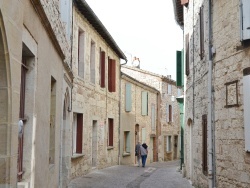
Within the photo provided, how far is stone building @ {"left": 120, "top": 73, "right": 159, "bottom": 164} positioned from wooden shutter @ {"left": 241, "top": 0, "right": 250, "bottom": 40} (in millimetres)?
13191

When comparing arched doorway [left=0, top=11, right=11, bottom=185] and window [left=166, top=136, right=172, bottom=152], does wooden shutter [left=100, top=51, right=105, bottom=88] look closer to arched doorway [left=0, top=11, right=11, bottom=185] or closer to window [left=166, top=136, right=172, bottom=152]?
arched doorway [left=0, top=11, right=11, bottom=185]

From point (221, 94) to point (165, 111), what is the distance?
22614 mm

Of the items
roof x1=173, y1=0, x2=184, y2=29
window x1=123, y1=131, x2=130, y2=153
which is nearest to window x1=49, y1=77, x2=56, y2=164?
roof x1=173, y1=0, x2=184, y2=29

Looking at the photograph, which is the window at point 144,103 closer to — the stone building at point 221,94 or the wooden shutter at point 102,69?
the wooden shutter at point 102,69

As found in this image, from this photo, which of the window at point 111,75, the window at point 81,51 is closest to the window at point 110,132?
the window at point 111,75

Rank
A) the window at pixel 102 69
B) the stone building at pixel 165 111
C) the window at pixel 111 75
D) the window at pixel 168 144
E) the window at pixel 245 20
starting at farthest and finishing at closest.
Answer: the window at pixel 168 144, the stone building at pixel 165 111, the window at pixel 111 75, the window at pixel 102 69, the window at pixel 245 20

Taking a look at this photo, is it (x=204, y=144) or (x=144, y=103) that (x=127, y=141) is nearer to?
(x=144, y=103)

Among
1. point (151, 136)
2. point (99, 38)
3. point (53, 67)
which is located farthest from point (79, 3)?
point (151, 136)

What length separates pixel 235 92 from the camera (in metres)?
7.86

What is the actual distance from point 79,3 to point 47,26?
22.2 feet

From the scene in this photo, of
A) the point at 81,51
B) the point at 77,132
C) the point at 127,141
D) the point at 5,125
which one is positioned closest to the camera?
the point at 5,125

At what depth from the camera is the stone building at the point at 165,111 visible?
96.7 feet

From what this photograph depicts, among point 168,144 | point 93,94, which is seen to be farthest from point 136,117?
point 168,144

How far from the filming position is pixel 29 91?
206 inches
